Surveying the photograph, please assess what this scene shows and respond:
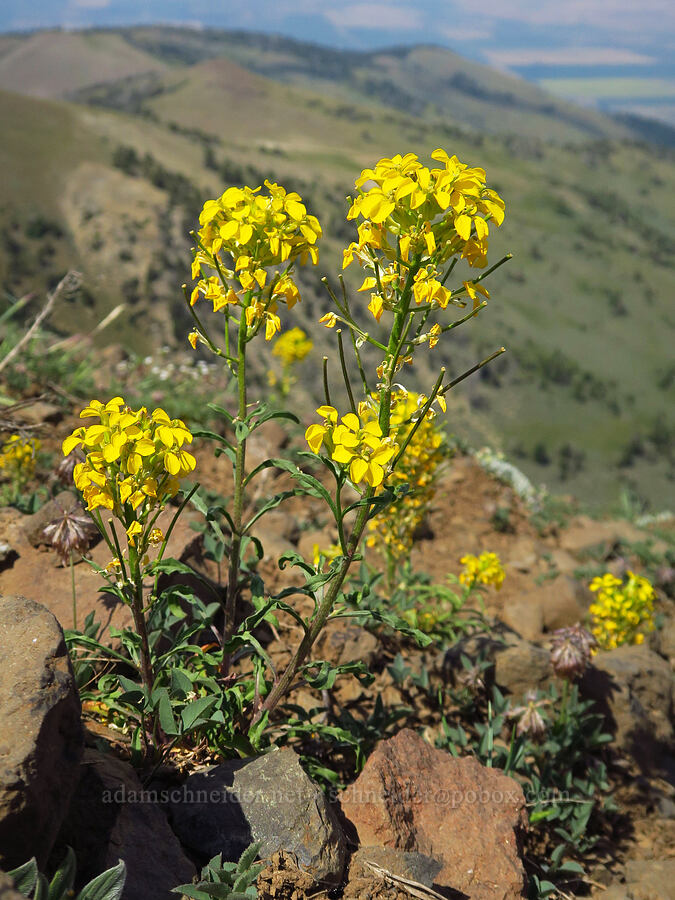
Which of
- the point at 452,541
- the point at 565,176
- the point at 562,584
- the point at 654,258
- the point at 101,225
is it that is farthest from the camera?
the point at 565,176

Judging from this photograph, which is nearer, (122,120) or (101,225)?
(101,225)

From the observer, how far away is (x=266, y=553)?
4461 millimetres

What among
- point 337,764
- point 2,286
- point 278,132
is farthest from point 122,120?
point 337,764

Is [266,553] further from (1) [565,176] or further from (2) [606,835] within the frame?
(1) [565,176]

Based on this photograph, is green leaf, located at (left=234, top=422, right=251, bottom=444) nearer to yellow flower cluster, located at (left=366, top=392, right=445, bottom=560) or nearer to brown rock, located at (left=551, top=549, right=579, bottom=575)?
yellow flower cluster, located at (left=366, top=392, right=445, bottom=560)

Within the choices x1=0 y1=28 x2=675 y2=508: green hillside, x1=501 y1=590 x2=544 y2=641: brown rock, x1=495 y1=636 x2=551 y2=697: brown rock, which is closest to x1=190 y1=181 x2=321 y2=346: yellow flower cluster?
x1=495 y1=636 x2=551 y2=697: brown rock

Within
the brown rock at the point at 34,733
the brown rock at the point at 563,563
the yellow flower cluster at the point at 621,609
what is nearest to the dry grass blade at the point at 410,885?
the brown rock at the point at 34,733

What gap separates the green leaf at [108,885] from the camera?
1620 millimetres

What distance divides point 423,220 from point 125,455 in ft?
3.89

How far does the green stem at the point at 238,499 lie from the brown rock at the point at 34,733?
2.15 ft

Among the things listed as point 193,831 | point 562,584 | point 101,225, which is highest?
point 193,831

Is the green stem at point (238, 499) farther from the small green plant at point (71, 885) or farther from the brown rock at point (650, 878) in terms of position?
the brown rock at point (650, 878)

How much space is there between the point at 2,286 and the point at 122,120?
38.5m

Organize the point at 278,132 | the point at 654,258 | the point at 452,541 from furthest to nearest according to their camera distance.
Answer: the point at 278,132 < the point at 654,258 < the point at 452,541
